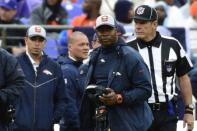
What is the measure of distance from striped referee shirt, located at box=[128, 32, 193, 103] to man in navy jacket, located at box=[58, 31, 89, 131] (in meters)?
1.24

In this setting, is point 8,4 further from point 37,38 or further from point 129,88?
point 129,88

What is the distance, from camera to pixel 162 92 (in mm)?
10422

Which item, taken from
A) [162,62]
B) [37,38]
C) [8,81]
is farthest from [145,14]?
[8,81]

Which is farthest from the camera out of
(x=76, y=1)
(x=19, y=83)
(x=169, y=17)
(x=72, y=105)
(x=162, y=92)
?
(x=76, y=1)

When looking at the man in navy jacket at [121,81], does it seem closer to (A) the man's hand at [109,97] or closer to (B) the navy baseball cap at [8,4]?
(A) the man's hand at [109,97]

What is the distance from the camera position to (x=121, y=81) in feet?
31.4

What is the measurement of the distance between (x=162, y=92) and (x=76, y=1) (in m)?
8.53

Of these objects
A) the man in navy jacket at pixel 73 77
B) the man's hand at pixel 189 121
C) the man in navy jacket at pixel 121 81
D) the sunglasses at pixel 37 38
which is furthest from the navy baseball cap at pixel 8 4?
the man in navy jacket at pixel 121 81

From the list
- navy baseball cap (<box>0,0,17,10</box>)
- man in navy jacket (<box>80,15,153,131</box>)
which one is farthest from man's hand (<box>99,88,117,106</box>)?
navy baseball cap (<box>0,0,17,10</box>)

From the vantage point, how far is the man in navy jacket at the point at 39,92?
1070 centimetres

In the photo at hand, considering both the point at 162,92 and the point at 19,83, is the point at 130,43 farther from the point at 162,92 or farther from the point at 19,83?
the point at 19,83

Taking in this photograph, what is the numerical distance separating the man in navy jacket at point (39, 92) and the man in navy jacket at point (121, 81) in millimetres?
1203

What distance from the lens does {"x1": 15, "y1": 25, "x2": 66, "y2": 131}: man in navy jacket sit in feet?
35.1

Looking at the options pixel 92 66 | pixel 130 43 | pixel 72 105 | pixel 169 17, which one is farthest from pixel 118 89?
pixel 169 17
